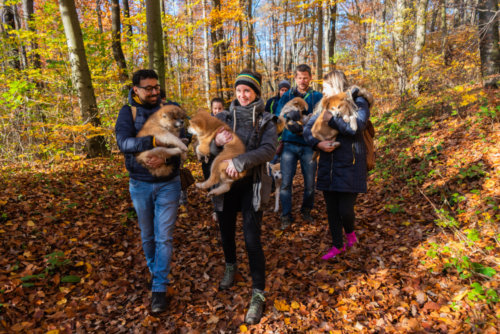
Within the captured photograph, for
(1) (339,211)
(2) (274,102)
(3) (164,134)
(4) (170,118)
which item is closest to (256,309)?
(1) (339,211)

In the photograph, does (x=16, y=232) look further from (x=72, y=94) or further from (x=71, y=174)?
(x=72, y=94)

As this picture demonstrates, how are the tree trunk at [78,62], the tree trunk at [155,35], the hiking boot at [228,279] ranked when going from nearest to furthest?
the hiking boot at [228,279] < the tree trunk at [155,35] < the tree trunk at [78,62]

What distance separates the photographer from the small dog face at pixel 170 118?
332 cm

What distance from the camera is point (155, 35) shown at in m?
7.05

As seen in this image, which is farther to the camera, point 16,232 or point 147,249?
point 16,232

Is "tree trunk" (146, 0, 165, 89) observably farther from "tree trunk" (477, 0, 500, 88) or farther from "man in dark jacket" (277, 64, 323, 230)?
"tree trunk" (477, 0, 500, 88)

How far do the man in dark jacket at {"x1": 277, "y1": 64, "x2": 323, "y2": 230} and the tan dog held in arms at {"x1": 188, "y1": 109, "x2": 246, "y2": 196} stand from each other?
78.6 inches

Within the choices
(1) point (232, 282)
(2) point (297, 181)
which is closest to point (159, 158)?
(1) point (232, 282)

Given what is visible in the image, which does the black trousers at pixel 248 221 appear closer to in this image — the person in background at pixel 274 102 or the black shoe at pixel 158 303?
the black shoe at pixel 158 303

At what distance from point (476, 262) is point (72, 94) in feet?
33.0

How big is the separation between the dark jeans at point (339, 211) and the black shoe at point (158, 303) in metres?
2.57

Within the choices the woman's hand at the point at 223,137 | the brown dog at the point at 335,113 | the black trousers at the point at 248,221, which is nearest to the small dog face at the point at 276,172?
the brown dog at the point at 335,113

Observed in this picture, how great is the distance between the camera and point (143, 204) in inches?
130

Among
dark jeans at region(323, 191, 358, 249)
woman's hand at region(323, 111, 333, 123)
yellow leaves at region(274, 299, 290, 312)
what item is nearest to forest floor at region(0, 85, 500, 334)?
yellow leaves at region(274, 299, 290, 312)
